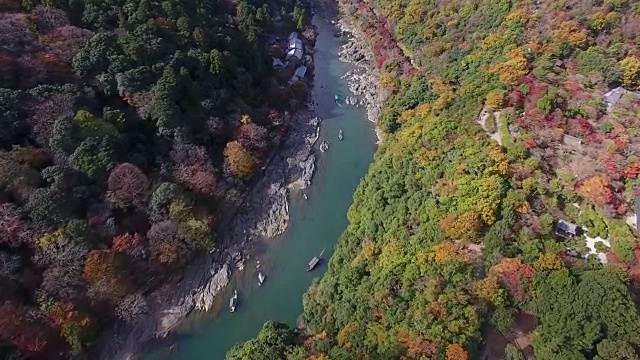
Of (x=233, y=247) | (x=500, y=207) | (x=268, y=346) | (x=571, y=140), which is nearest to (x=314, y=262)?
(x=233, y=247)

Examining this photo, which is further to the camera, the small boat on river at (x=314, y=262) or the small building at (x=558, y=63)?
the small building at (x=558, y=63)

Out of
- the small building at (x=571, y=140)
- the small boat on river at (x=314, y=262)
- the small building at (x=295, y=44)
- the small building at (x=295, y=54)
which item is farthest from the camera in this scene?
the small building at (x=295, y=44)

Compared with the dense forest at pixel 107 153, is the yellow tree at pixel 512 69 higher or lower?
lower

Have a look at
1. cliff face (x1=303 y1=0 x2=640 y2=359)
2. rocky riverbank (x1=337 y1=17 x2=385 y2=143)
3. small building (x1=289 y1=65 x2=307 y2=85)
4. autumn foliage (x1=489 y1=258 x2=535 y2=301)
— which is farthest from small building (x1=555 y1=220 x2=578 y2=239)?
small building (x1=289 y1=65 x2=307 y2=85)

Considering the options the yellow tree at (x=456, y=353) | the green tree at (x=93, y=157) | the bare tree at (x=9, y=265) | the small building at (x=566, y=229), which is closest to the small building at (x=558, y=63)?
the small building at (x=566, y=229)

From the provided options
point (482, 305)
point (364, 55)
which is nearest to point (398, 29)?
point (364, 55)

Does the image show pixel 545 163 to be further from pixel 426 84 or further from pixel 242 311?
pixel 242 311

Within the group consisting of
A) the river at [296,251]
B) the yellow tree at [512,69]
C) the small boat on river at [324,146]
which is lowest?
the river at [296,251]

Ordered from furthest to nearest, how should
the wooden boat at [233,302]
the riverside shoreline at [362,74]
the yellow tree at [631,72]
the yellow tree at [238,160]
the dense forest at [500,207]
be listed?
the riverside shoreline at [362,74] < the yellow tree at [631,72] < the yellow tree at [238,160] < the wooden boat at [233,302] < the dense forest at [500,207]

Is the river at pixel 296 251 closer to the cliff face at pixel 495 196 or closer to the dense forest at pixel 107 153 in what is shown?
the cliff face at pixel 495 196
